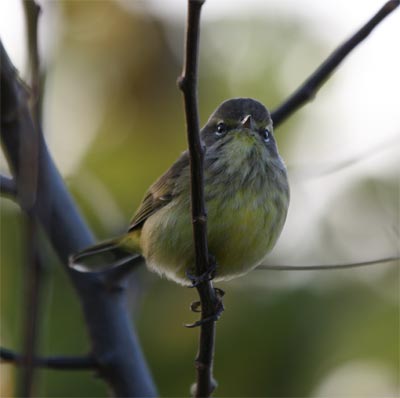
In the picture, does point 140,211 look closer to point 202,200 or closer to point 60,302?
point 60,302

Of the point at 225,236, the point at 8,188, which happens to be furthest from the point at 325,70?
the point at 8,188

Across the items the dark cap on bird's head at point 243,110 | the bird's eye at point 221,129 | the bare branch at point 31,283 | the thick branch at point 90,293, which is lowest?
the bare branch at point 31,283

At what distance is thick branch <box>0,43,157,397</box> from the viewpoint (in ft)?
10.9

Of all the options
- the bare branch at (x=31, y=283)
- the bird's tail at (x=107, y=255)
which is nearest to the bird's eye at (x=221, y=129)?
the bird's tail at (x=107, y=255)

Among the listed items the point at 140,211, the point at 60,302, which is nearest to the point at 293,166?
the point at 140,211

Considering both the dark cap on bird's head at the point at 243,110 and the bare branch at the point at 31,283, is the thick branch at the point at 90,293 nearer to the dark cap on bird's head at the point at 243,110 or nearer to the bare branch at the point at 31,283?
the dark cap on bird's head at the point at 243,110

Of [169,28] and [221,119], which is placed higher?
[169,28]

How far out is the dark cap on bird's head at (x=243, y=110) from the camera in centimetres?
390

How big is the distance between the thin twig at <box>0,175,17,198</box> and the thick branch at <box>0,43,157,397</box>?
0.04m

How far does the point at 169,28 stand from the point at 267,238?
10.1ft

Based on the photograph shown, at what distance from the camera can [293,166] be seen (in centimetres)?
419

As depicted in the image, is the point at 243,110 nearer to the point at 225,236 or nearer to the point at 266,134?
the point at 266,134

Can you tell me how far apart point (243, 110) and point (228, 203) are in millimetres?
600

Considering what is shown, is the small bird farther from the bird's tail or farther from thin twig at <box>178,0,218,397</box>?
thin twig at <box>178,0,218,397</box>
